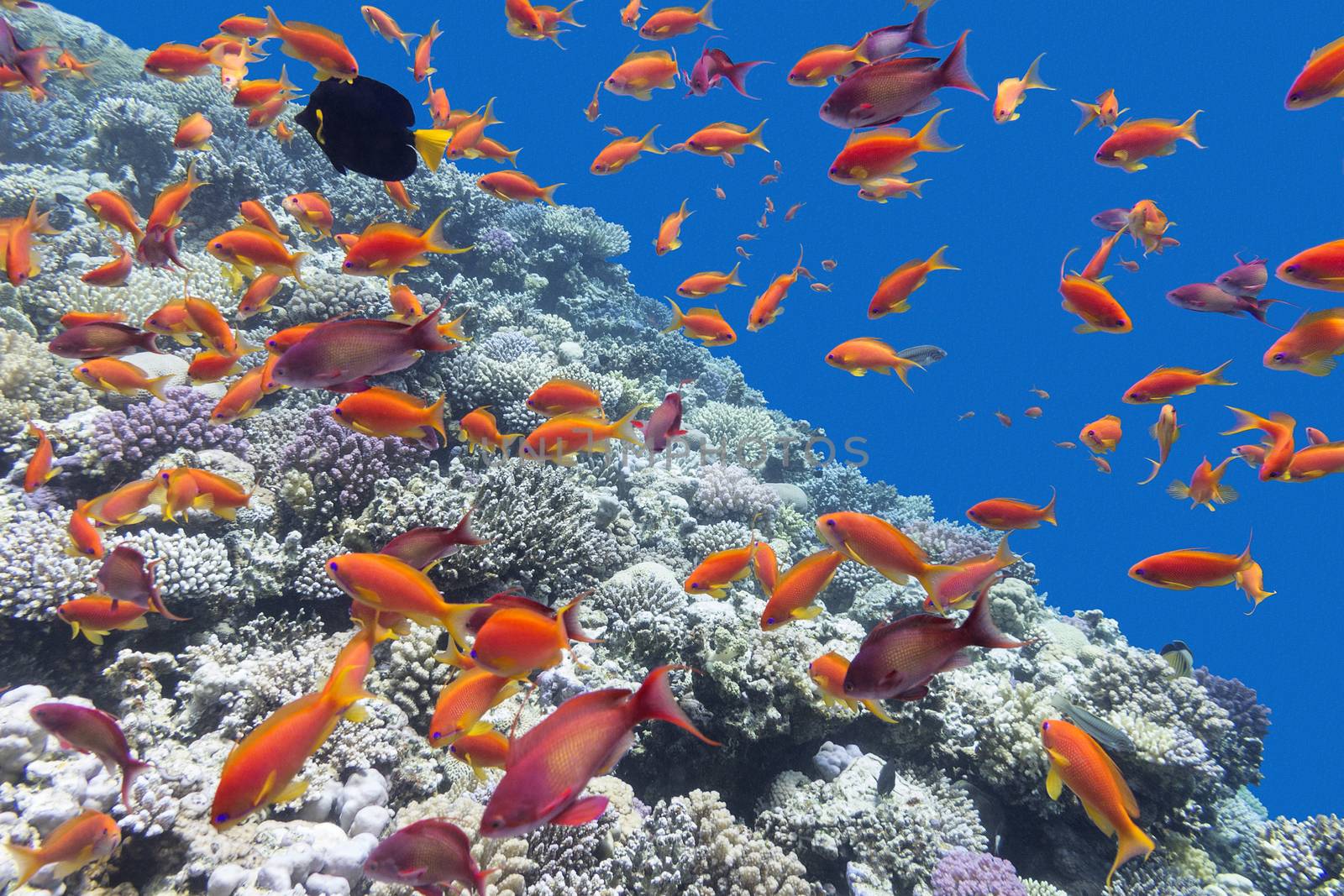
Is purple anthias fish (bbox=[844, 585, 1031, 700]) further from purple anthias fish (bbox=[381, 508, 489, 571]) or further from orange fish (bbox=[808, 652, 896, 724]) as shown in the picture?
purple anthias fish (bbox=[381, 508, 489, 571])

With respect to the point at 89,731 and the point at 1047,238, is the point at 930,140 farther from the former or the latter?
the point at 1047,238

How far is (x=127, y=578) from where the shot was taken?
3004 mm

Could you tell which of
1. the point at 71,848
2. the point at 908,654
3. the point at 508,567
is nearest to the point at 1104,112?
the point at 908,654

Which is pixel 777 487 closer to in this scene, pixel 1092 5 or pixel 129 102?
pixel 129 102

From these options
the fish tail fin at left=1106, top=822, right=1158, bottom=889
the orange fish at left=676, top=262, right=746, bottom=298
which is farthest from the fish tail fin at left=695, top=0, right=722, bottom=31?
the fish tail fin at left=1106, top=822, right=1158, bottom=889

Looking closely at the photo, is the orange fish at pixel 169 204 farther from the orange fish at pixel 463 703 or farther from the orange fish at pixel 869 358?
the orange fish at pixel 869 358

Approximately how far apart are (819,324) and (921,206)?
28.7 meters

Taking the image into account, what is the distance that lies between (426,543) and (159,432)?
14.4 ft

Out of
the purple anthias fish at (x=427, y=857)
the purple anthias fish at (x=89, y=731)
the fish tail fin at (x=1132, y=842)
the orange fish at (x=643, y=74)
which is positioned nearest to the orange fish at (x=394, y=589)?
the purple anthias fish at (x=427, y=857)

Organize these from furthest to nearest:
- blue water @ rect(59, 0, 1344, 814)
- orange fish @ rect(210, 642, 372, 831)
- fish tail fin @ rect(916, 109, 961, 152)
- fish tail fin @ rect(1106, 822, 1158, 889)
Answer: blue water @ rect(59, 0, 1344, 814), fish tail fin @ rect(916, 109, 961, 152), fish tail fin @ rect(1106, 822, 1158, 889), orange fish @ rect(210, 642, 372, 831)

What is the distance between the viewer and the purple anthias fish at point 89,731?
2276mm

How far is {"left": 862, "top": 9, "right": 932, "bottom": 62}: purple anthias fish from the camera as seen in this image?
369 cm

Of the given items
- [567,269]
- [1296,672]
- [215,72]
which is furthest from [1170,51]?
[215,72]

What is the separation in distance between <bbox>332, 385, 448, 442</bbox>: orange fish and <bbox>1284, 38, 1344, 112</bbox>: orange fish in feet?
17.3
